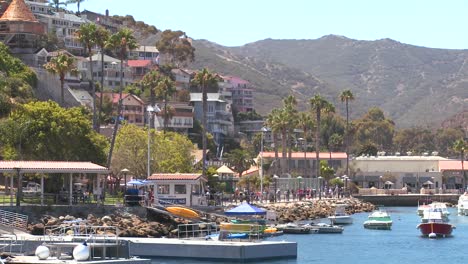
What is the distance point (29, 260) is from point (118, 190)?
2439 inches

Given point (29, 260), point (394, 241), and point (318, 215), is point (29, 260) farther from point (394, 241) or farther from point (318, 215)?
point (318, 215)

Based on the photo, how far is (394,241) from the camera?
94.8 m

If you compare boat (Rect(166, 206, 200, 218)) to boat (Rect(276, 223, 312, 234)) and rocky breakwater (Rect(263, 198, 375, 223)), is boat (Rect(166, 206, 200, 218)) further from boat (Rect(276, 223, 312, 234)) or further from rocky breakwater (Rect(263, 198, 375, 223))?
rocky breakwater (Rect(263, 198, 375, 223))

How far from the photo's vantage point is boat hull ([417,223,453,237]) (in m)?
97.7

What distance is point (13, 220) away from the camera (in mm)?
74188

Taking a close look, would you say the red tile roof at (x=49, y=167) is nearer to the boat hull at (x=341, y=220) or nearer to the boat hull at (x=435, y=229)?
the boat hull at (x=435, y=229)

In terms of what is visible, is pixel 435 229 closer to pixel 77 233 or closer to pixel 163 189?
pixel 163 189

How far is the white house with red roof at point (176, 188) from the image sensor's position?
93250 millimetres

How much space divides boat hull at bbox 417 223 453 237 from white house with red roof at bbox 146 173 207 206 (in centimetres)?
2012

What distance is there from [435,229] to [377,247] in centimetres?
1190

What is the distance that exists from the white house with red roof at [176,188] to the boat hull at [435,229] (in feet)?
66.0

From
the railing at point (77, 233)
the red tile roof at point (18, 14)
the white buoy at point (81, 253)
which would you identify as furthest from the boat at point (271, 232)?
the red tile roof at point (18, 14)

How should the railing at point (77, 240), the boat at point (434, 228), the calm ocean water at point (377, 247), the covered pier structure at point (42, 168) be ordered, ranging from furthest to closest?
the boat at point (434, 228) < the covered pier structure at point (42, 168) < the calm ocean water at point (377, 247) < the railing at point (77, 240)

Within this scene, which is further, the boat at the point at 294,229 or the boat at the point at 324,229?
the boat at the point at 324,229
